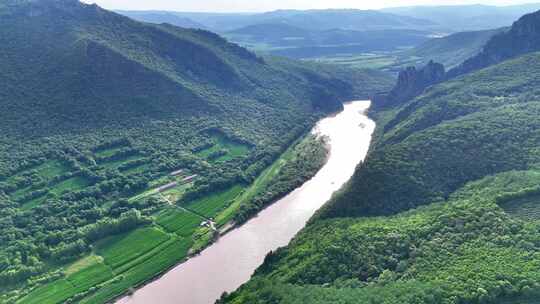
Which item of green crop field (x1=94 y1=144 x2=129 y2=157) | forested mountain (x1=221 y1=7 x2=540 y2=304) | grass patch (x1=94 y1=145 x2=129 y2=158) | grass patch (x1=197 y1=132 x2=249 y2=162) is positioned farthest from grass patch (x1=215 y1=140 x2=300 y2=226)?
green crop field (x1=94 y1=144 x2=129 y2=157)

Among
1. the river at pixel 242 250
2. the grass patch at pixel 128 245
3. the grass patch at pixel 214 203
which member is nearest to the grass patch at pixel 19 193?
the grass patch at pixel 128 245

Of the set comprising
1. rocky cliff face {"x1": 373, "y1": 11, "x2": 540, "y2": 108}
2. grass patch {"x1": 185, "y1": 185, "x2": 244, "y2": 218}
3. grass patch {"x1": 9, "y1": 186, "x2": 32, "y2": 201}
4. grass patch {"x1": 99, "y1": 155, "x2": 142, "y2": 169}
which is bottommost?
grass patch {"x1": 185, "y1": 185, "x2": 244, "y2": 218}

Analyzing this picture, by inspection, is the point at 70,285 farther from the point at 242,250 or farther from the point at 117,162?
the point at 117,162

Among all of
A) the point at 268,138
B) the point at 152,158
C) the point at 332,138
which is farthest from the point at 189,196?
the point at 332,138

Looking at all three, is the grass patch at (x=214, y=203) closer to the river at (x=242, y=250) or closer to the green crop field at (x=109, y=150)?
the river at (x=242, y=250)

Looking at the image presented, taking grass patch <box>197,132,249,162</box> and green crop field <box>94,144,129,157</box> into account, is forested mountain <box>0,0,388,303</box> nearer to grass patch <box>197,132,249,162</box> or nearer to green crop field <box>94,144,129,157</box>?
green crop field <box>94,144,129,157</box>

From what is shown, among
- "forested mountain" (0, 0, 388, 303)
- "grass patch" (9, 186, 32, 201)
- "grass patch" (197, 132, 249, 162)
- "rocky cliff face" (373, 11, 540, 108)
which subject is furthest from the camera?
"rocky cliff face" (373, 11, 540, 108)

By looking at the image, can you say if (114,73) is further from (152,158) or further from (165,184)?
(165,184)
